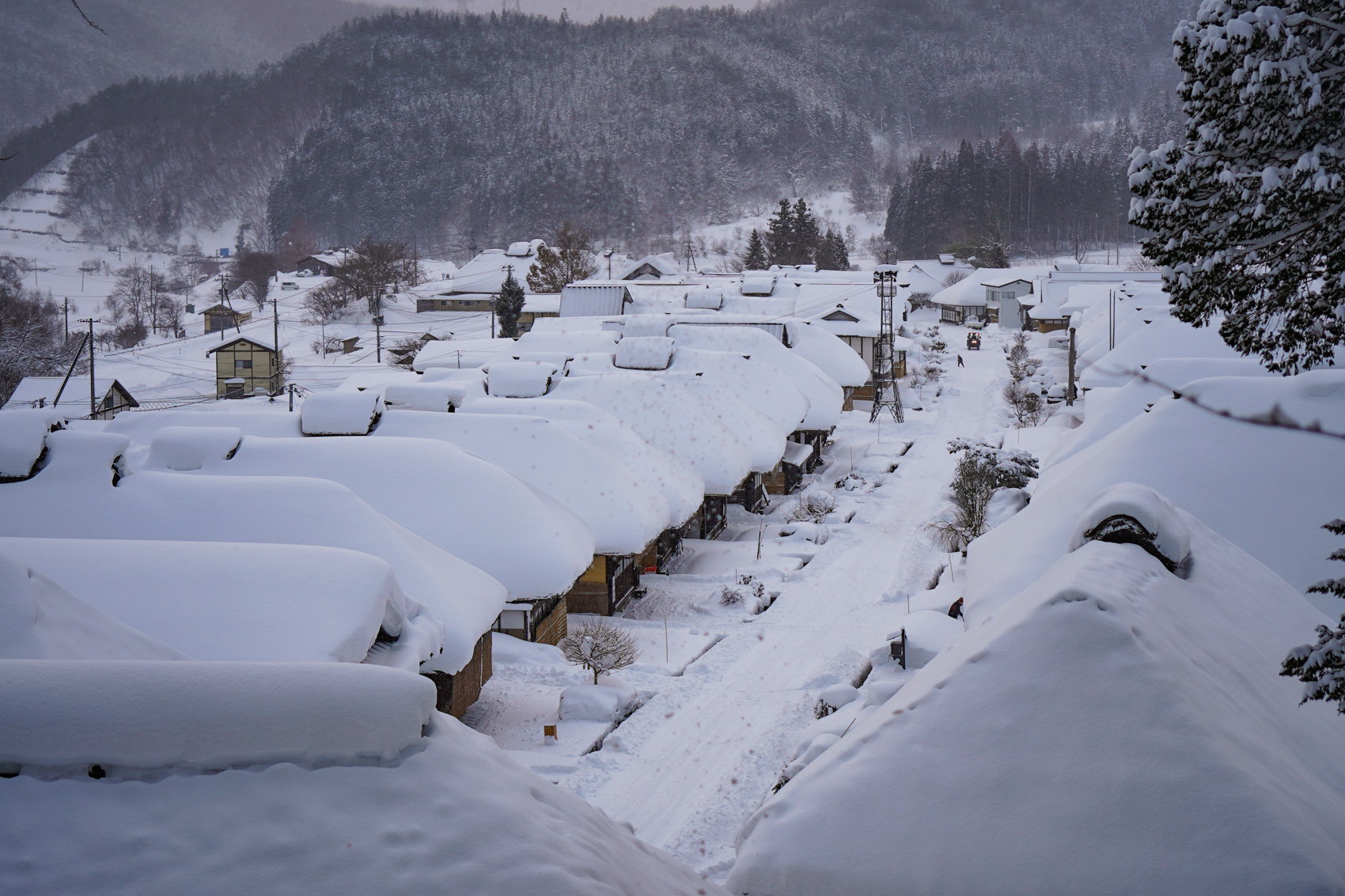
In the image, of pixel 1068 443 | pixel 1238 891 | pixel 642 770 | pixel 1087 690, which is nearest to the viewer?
pixel 1238 891

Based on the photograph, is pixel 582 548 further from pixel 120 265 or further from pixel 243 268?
pixel 120 265

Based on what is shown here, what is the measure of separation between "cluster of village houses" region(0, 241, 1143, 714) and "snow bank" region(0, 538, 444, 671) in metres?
0.03

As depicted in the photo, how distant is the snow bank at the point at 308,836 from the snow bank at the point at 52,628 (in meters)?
2.45

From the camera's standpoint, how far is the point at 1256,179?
5164mm

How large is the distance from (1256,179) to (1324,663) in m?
2.42

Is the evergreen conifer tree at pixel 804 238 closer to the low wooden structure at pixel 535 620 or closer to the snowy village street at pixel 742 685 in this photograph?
the snowy village street at pixel 742 685

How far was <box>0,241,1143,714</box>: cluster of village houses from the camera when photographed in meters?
10.1

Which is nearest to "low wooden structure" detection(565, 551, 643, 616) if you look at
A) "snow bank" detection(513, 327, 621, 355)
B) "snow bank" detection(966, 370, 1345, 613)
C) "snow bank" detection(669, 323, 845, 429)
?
"snow bank" detection(966, 370, 1345, 613)

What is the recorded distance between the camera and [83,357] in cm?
5825

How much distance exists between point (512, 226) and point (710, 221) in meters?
32.6

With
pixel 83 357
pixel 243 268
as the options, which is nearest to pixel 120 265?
pixel 243 268

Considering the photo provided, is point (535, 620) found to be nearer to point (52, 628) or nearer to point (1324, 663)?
point (52, 628)

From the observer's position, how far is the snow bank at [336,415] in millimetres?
18953

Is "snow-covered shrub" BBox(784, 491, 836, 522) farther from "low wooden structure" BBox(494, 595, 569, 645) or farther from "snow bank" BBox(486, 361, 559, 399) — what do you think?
"low wooden structure" BBox(494, 595, 569, 645)
